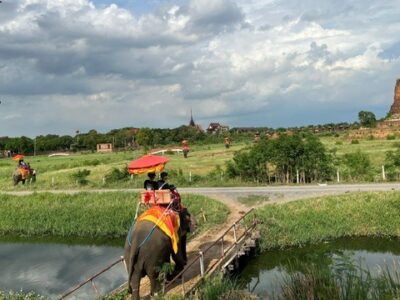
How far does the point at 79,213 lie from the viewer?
2814cm

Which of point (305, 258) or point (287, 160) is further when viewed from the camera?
point (287, 160)

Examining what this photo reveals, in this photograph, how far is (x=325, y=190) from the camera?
26797 millimetres

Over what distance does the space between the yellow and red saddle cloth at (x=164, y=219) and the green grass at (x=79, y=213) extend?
9427 millimetres

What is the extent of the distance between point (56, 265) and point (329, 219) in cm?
1162

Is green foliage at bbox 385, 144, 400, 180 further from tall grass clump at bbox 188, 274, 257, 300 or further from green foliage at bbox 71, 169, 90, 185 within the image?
green foliage at bbox 71, 169, 90, 185

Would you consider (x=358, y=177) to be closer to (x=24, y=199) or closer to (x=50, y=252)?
(x=50, y=252)

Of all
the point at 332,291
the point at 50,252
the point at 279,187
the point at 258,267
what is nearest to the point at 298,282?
the point at 332,291

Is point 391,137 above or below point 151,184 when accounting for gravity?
below

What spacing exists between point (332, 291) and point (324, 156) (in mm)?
23982

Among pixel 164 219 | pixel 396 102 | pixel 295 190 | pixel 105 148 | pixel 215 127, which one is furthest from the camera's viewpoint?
pixel 215 127

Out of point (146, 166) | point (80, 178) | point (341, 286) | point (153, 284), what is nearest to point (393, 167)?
point (146, 166)

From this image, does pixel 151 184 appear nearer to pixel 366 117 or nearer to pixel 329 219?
pixel 329 219

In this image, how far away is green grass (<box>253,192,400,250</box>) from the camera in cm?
2084

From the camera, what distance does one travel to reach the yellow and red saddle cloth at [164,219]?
1224 cm
